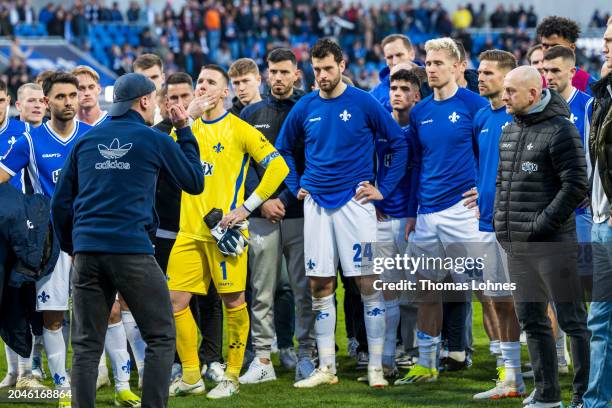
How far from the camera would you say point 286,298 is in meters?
9.10

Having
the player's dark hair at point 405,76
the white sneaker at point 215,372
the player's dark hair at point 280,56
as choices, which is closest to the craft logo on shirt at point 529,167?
the player's dark hair at point 405,76

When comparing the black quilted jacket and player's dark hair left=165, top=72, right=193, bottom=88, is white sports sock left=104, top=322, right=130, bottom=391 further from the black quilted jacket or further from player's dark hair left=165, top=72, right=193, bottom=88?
the black quilted jacket

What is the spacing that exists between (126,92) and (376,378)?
3001 mm

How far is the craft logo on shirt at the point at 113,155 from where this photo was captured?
20.4 feet

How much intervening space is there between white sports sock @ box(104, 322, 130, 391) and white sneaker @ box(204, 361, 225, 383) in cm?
89

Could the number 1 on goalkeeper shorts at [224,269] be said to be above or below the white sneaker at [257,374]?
above

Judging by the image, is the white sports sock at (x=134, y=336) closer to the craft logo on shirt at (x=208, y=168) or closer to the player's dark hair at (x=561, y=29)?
the craft logo on shirt at (x=208, y=168)

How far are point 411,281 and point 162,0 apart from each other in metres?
28.7

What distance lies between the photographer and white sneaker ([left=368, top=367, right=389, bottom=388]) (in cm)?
793

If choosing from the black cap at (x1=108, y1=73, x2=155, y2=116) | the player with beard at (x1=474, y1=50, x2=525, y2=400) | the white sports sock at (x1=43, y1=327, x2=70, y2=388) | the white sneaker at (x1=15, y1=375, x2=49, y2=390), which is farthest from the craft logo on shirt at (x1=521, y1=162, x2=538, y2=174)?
the white sneaker at (x1=15, y1=375, x2=49, y2=390)

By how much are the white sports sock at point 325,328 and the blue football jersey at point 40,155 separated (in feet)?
7.16

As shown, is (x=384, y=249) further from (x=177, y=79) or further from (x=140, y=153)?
(x=140, y=153)

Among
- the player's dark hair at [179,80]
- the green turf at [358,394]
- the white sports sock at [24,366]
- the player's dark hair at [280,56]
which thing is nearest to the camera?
the green turf at [358,394]

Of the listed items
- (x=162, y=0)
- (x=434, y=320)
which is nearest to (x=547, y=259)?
(x=434, y=320)
